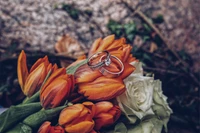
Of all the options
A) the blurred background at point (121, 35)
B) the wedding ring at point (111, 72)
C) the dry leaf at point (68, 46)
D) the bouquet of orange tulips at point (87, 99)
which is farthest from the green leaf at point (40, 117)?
the dry leaf at point (68, 46)

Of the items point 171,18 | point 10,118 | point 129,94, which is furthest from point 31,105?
point 171,18

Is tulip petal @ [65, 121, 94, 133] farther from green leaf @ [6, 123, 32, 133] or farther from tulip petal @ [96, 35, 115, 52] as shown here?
tulip petal @ [96, 35, 115, 52]

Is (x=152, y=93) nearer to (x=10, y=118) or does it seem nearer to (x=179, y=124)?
(x=10, y=118)

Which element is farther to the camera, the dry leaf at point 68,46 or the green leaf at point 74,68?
the dry leaf at point 68,46

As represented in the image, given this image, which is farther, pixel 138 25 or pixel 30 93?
pixel 138 25

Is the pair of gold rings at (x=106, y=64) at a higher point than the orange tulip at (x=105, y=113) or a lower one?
higher

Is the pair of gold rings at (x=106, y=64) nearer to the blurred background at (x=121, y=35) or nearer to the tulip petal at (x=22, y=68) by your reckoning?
the tulip petal at (x=22, y=68)
